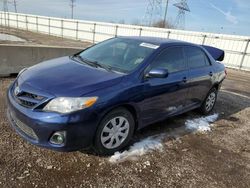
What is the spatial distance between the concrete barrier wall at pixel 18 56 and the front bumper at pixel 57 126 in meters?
3.99

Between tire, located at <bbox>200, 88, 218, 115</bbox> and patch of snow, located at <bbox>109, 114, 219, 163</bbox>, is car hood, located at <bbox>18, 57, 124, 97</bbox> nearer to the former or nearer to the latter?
patch of snow, located at <bbox>109, 114, 219, 163</bbox>

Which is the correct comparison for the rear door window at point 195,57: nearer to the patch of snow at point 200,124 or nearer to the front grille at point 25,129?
the patch of snow at point 200,124

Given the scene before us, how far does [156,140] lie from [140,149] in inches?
19.6

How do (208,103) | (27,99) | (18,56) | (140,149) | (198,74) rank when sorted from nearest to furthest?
(27,99)
(140,149)
(198,74)
(208,103)
(18,56)

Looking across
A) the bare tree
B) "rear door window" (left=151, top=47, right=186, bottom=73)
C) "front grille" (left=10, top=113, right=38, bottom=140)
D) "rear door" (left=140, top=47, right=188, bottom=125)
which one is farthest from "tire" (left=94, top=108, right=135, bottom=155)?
the bare tree

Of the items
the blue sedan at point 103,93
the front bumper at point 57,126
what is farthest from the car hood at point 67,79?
the front bumper at point 57,126

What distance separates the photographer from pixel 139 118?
3.64 metres

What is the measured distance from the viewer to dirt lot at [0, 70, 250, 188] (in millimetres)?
2873

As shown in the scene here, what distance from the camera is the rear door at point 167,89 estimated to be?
12.0 ft

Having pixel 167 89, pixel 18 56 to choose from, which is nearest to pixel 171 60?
pixel 167 89

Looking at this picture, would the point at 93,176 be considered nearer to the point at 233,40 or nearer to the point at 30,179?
the point at 30,179

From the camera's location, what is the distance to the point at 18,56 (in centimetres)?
664

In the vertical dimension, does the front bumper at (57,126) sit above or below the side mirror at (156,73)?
below

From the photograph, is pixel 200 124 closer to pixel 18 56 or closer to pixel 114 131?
pixel 114 131
